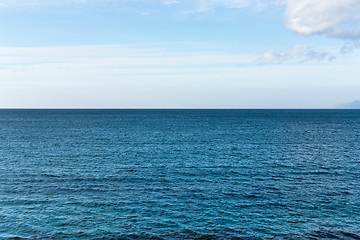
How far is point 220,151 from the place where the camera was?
7612 cm

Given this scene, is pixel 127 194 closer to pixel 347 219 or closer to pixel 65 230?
pixel 65 230

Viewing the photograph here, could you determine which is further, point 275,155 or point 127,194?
point 275,155

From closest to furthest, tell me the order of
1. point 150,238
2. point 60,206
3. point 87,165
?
point 150,238, point 60,206, point 87,165

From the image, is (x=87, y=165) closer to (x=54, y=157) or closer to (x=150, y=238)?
(x=54, y=157)

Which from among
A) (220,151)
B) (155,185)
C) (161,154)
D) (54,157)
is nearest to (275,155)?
(220,151)

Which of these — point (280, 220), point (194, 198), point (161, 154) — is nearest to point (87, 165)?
point (161, 154)

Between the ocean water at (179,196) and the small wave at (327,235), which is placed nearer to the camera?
the small wave at (327,235)

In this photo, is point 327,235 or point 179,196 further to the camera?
point 179,196

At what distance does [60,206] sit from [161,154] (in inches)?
1476

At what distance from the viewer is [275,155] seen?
7056cm

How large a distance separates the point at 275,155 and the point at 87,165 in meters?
40.0

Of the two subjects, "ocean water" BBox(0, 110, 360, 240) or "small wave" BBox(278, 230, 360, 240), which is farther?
"ocean water" BBox(0, 110, 360, 240)

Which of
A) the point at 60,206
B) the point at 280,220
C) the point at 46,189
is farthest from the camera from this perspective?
the point at 46,189

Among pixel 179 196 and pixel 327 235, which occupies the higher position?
pixel 179 196
